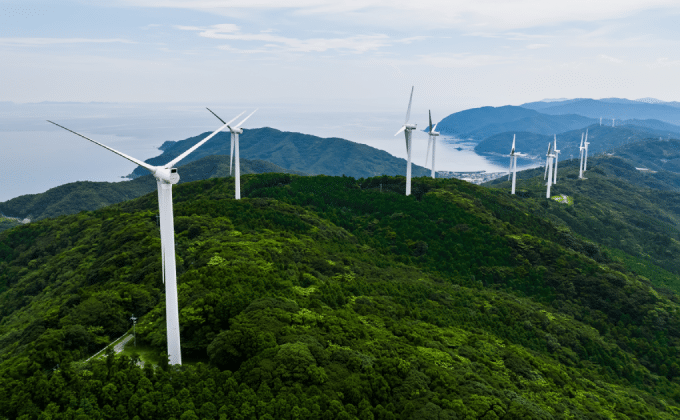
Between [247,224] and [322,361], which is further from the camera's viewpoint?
[247,224]

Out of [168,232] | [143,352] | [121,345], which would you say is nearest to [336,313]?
[143,352]

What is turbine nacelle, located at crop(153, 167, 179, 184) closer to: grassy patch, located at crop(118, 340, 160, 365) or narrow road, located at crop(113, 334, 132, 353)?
grassy patch, located at crop(118, 340, 160, 365)

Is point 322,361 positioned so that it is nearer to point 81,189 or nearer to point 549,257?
point 549,257

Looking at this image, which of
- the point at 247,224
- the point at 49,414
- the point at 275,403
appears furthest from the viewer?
the point at 247,224

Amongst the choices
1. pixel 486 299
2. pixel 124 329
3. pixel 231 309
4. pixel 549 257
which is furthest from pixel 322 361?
pixel 549 257

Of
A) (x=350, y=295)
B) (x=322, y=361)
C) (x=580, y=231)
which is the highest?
(x=322, y=361)

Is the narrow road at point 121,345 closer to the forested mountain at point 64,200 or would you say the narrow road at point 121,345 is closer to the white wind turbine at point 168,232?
the white wind turbine at point 168,232

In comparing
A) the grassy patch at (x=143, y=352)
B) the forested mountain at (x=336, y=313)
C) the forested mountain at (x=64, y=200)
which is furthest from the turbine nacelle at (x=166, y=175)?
the forested mountain at (x=64, y=200)

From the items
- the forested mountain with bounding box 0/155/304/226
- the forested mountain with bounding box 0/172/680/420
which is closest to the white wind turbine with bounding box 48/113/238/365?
the forested mountain with bounding box 0/172/680/420
